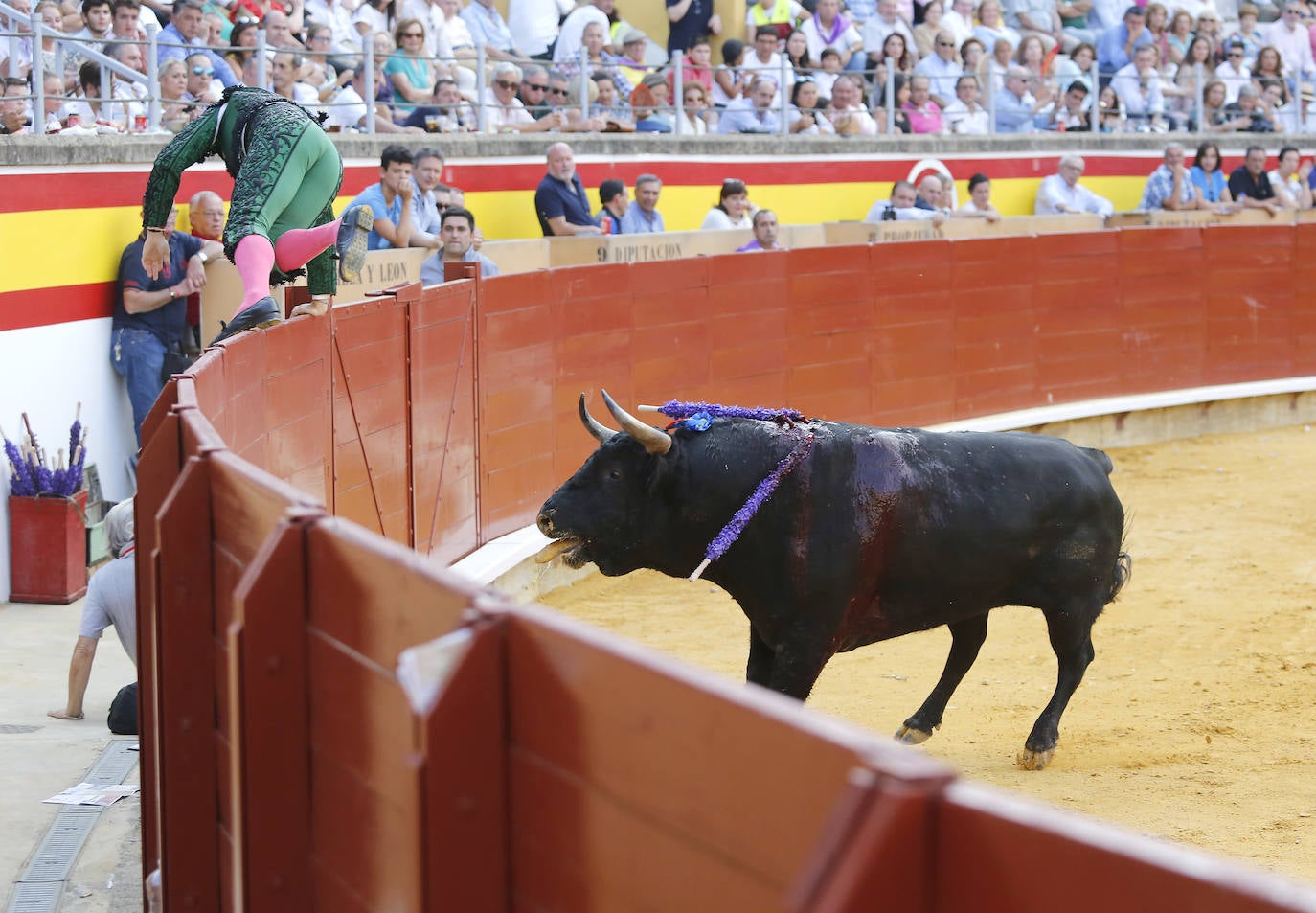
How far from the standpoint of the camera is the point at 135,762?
193 inches

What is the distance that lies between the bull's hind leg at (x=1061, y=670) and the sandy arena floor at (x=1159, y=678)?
0.06 meters

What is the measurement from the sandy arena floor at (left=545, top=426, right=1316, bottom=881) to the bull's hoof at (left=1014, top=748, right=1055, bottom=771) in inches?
1.3

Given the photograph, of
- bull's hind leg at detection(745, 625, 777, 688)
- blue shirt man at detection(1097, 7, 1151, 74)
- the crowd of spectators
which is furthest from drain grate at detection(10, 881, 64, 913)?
blue shirt man at detection(1097, 7, 1151, 74)

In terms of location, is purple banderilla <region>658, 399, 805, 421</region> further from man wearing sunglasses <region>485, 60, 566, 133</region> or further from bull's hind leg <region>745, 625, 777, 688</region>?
man wearing sunglasses <region>485, 60, 566, 133</region>

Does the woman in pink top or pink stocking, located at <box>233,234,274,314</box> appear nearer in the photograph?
pink stocking, located at <box>233,234,274,314</box>

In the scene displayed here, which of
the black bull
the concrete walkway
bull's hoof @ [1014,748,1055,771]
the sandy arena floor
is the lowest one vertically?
the sandy arena floor

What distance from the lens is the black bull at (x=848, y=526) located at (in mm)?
4922

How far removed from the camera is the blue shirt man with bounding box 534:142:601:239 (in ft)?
35.3

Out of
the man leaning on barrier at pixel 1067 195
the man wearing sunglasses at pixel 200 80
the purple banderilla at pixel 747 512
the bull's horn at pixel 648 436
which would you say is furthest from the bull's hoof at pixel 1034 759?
the man leaning on barrier at pixel 1067 195

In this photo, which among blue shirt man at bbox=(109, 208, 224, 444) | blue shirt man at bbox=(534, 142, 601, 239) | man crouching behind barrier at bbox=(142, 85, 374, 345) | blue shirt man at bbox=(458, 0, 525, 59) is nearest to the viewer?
man crouching behind barrier at bbox=(142, 85, 374, 345)

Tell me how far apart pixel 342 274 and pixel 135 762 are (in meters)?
1.65

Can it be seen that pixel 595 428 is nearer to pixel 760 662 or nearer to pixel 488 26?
pixel 760 662

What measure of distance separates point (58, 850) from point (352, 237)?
2.14m

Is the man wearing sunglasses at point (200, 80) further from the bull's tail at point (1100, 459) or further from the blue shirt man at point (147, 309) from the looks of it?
the bull's tail at point (1100, 459)
